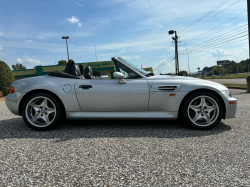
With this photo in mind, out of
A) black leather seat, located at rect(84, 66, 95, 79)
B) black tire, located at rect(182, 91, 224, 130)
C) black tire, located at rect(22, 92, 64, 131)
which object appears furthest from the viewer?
black leather seat, located at rect(84, 66, 95, 79)

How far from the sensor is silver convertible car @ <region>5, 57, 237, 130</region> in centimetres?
332

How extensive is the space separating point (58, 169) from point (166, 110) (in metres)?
2.05

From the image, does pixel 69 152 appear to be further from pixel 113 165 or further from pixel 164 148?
pixel 164 148

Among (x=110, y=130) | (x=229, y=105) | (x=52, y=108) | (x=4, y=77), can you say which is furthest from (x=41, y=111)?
(x=4, y=77)

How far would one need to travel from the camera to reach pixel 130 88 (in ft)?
11.0

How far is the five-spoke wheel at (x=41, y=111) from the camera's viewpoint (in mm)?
3461

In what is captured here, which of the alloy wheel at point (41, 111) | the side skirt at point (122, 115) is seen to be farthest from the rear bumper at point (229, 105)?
the alloy wheel at point (41, 111)

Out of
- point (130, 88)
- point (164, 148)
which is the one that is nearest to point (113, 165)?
point (164, 148)

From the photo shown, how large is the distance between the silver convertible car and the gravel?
0.28 metres

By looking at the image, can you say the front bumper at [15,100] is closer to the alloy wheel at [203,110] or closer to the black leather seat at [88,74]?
the black leather seat at [88,74]

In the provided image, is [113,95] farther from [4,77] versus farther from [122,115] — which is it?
[4,77]

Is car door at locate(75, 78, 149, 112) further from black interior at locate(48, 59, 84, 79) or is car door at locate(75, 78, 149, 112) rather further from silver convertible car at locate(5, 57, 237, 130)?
black interior at locate(48, 59, 84, 79)

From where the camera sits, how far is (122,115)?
3.39 metres

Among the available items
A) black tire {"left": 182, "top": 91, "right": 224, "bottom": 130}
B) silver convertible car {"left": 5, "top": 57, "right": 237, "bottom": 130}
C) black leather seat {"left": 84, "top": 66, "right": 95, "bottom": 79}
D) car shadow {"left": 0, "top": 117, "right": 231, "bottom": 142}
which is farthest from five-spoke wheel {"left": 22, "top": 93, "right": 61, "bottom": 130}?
black tire {"left": 182, "top": 91, "right": 224, "bottom": 130}
